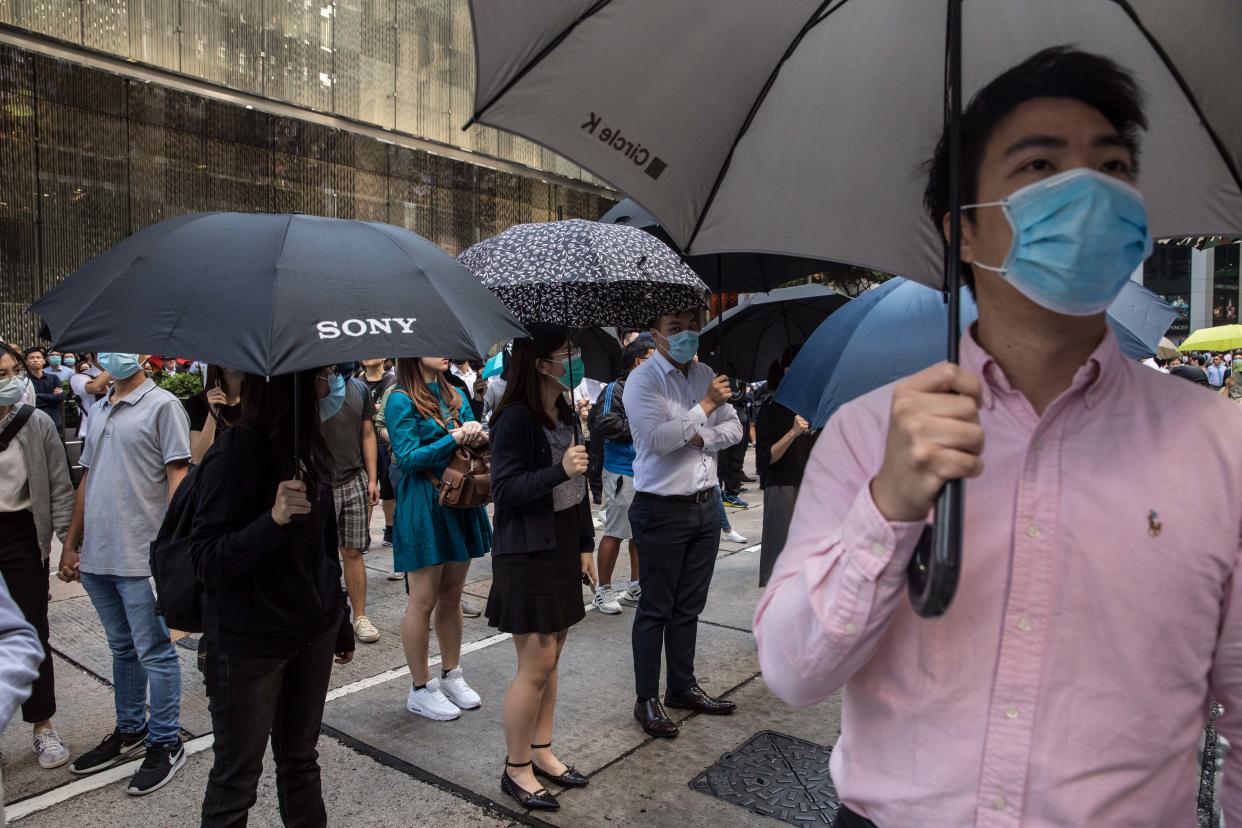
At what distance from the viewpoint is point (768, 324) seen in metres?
7.28

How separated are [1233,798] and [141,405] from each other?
440 cm

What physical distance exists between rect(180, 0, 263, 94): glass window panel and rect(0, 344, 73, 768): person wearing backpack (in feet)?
51.5

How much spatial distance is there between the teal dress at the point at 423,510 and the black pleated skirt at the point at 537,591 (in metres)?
0.93

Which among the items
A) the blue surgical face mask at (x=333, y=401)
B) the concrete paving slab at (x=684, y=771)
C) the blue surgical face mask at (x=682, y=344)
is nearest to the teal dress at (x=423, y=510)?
Result: the blue surgical face mask at (x=333, y=401)

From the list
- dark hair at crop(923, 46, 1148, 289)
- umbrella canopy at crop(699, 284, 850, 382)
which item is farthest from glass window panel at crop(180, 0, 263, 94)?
dark hair at crop(923, 46, 1148, 289)

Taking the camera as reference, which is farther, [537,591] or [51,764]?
[51,764]

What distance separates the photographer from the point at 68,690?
5.19 m

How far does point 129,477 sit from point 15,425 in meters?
0.54

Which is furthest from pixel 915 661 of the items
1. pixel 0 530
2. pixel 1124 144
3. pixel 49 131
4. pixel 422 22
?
pixel 422 22

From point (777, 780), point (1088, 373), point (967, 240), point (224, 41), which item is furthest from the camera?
point (224, 41)

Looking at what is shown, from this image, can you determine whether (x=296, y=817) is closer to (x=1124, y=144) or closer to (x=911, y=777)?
(x=911, y=777)

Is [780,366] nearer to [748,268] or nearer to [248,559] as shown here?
[748,268]

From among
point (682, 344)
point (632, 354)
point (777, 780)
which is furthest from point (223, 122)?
point (777, 780)

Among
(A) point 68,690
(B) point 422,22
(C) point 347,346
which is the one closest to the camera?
(C) point 347,346
